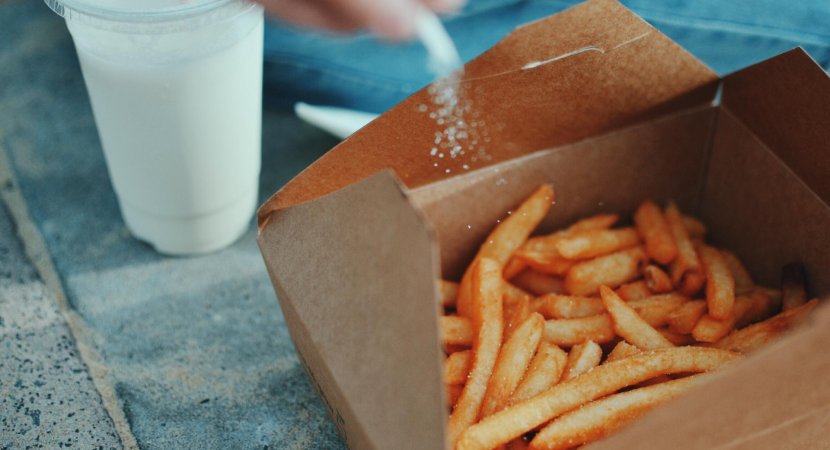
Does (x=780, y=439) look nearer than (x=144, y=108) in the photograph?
Yes

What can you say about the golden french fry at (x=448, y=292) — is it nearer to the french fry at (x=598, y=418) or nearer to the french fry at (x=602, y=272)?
the french fry at (x=602, y=272)

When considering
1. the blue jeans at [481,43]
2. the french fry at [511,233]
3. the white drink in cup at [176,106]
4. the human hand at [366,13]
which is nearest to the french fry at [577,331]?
the french fry at [511,233]

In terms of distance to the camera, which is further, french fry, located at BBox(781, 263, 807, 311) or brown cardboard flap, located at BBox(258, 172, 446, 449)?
french fry, located at BBox(781, 263, 807, 311)

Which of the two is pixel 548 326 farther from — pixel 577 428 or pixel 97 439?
pixel 97 439

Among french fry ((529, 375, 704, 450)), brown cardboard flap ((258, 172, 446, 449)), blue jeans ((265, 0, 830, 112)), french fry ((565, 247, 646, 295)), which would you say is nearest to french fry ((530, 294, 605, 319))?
french fry ((565, 247, 646, 295))

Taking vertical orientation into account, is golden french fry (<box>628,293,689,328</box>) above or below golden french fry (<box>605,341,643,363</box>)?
below

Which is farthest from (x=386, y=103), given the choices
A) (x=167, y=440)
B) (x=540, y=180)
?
(x=167, y=440)

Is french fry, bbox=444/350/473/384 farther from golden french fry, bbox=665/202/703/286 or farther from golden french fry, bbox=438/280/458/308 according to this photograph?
golden french fry, bbox=665/202/703/286

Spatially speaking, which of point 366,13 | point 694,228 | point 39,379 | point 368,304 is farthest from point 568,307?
point 39,379
